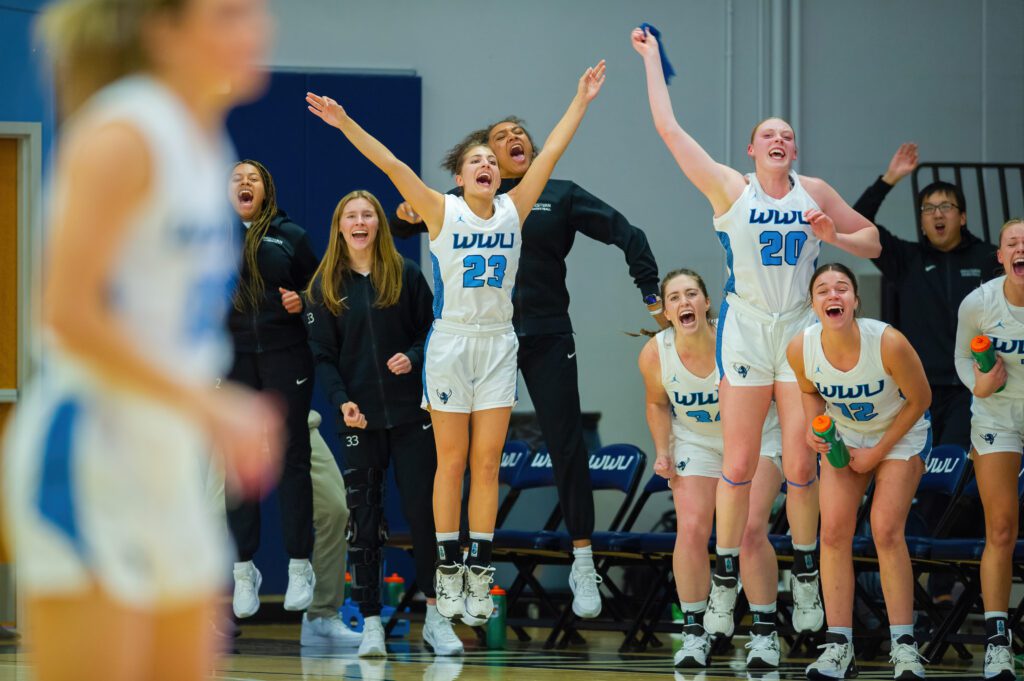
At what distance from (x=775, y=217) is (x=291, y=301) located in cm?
260

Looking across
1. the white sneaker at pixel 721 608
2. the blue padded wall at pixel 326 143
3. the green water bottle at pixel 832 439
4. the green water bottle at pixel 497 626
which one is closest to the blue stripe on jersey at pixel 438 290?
the white sneaker at pixel 721 608

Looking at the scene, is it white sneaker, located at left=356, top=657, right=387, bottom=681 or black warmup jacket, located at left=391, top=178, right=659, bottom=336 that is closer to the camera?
white sneaker, located at left=356, top=657, right=387, bottom=681

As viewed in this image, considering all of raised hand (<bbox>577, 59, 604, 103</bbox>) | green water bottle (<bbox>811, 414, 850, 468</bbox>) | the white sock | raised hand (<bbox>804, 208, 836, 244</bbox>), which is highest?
raised hand (<bbox>577, 59, 604, 103</bbox>)

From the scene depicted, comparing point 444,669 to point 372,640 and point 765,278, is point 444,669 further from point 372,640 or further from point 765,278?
point 765,278

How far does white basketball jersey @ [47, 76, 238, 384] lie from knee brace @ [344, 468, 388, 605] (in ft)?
16.6

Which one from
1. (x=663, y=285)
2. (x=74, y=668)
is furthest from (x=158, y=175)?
(x=663, y=285)

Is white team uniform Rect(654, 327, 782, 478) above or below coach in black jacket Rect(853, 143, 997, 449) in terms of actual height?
below

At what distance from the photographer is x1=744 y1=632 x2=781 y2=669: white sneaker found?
6.37 metres

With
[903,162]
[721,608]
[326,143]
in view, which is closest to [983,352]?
[903,162]

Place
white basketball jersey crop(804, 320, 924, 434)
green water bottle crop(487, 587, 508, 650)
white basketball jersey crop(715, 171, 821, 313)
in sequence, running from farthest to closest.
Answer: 1. green water bottle crop(487, 587, 508, 650)
2. white basketball jersey crop(715, 171, 821, 313)
3. white basketball jersey crop(804, 320, 924, 434)

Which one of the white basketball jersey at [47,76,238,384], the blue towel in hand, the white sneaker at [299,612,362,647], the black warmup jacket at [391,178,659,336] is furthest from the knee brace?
the white basketball jersey at [47,76,238,384]

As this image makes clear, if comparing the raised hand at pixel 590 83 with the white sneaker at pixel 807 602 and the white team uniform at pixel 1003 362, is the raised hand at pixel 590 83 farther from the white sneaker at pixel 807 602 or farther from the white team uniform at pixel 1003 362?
the white sneaker at pixel 807 602

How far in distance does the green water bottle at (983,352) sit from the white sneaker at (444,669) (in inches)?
110

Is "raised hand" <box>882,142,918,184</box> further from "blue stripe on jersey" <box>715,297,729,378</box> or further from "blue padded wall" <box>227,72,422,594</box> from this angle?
"blue padded wall" <box>227,72,422,594</box>
